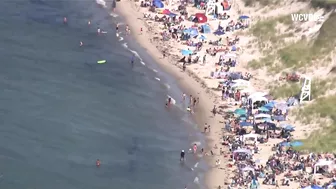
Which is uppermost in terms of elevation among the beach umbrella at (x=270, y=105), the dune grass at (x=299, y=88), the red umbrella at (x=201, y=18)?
the red umbrella at (x=201, y=18)

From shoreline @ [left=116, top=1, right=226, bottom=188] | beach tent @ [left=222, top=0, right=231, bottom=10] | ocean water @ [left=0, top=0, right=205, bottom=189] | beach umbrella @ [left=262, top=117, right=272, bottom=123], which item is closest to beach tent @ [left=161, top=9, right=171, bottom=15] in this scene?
shoreline @ [left=116, top=1, right=226, bottom=188]

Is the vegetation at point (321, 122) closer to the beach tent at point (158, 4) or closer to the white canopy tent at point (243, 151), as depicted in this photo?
the white canopy tent at point (243, 151)

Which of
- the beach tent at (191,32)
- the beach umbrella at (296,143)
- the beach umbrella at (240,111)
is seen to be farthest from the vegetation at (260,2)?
the beach umbrella at (296,143)

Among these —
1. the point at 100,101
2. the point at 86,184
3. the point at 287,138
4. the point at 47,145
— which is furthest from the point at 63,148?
the point at 287,138

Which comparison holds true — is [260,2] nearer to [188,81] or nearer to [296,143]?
[188,81]

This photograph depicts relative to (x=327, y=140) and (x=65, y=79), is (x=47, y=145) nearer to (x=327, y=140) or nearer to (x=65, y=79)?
(x=65, y=79)

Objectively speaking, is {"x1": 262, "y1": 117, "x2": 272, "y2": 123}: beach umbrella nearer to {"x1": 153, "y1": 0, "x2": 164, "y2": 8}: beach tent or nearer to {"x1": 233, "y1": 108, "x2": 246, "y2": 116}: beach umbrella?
{"x1": 233, "y1": 108, "x2": 246, "y2": 116}: beach umbrella
